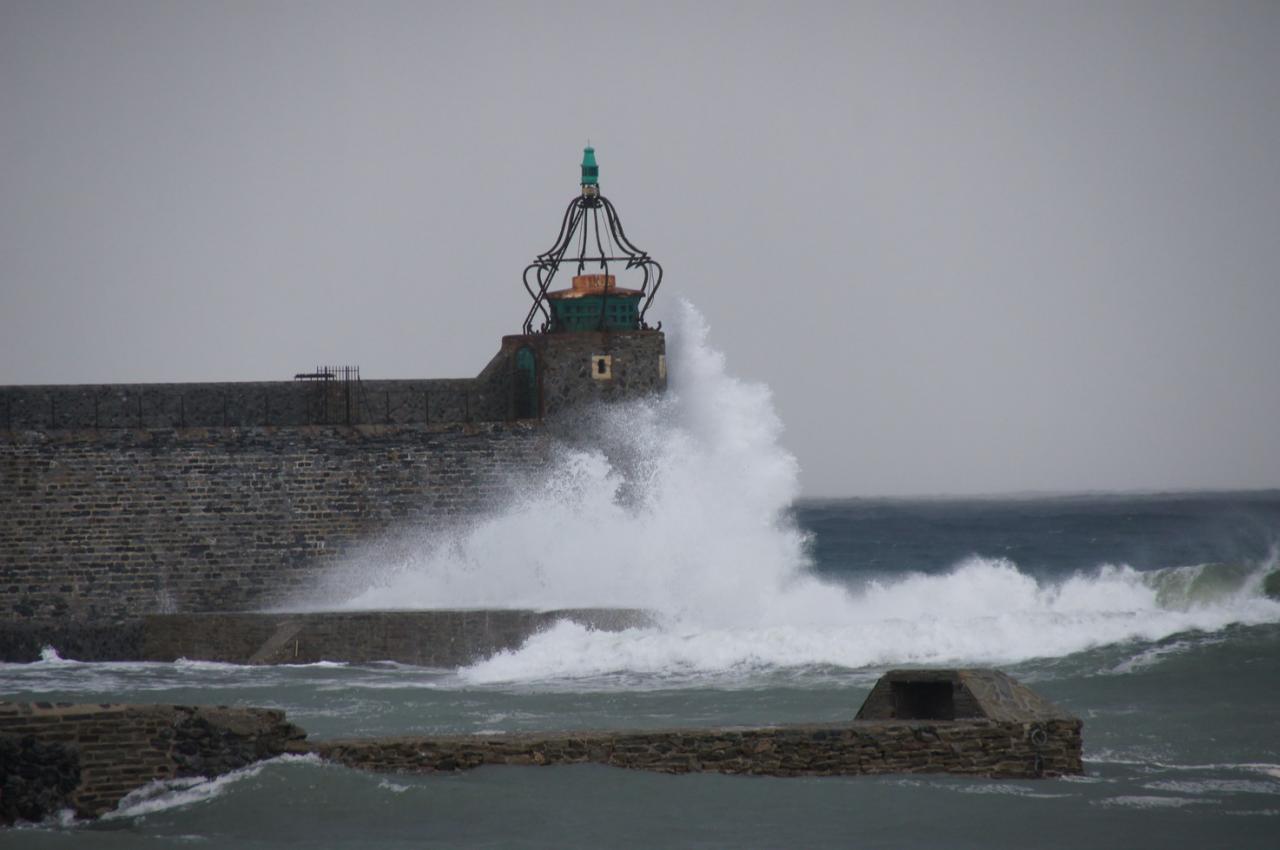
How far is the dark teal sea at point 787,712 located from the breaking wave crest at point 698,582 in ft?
0.20

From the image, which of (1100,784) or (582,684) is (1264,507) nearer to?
(582,684)

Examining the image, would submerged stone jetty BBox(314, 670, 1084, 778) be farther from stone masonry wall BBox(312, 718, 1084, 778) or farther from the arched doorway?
the arched doorway

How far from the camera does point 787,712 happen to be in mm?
15781

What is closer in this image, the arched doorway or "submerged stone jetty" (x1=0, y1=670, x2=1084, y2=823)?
"submerged stone jetty" (x1=0, y1=670, x2=1084, y2=823)

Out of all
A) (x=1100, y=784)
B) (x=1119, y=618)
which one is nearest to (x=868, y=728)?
(x=1100, y=784)

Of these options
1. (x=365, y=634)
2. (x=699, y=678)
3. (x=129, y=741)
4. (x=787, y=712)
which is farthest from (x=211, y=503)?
(x=129, y=741)

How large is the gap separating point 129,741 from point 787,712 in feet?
21.5

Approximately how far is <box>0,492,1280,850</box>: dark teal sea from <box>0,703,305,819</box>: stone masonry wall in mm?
142

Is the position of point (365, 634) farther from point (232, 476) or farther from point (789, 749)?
point (789, 749)

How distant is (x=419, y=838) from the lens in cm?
1033

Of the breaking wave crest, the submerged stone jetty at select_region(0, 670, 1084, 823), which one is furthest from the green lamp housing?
the submerged stone jetty at select_region(0, 670, 1084, 823)

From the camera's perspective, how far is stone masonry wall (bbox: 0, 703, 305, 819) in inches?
410

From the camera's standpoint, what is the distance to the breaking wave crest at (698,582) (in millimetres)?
20578

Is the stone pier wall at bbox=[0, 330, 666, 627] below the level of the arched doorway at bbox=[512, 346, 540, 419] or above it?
below
